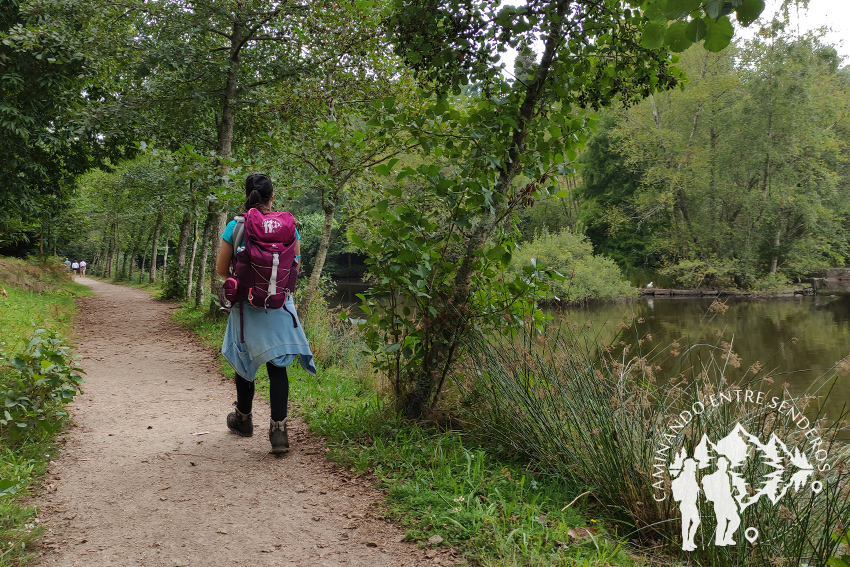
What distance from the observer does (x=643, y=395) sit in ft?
11.4

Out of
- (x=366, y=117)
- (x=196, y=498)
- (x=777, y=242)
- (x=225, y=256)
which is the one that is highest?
(x=366, y=117)

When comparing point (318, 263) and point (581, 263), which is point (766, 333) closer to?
point (581, 263)

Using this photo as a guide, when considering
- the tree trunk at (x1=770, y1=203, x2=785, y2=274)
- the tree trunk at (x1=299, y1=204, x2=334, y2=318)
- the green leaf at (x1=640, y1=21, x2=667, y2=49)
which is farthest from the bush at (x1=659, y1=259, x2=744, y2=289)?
the green leaf at (x1=640, y1=21, x2=667, y2=49)

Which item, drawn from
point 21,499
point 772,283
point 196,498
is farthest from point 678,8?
point 772,283

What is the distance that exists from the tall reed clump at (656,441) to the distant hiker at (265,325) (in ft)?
4.50

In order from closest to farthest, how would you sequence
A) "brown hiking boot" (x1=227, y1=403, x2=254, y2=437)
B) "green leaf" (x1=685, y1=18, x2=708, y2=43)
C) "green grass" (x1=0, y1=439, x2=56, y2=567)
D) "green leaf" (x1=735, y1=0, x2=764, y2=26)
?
"green leaf" (x1=735, y1=0, x2=764, y2=26)
"green leaf" (x1=685, y1=18, x2=708, y2=43)
"green grass" (x1=0, y1=439, x2=56, y2=567)
"brown hiking boot" (x1=227, y1=403, x2=254, y2=437)

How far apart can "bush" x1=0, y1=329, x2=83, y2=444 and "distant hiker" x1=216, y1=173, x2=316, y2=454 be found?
1.33m

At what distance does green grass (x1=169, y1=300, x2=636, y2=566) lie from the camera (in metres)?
2.53

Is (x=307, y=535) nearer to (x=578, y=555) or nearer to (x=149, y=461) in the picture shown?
(x=578, y=555)

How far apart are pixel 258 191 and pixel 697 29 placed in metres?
2.91

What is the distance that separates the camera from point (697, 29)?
1.61m

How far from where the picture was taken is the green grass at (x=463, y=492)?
2527mm

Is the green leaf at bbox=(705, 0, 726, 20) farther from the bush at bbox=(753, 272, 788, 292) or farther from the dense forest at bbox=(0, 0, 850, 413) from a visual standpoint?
the bush at bbox=(753, 272, 788, 292)

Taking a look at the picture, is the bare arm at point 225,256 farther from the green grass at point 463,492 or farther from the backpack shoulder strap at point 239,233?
the green grass at point 463,492
